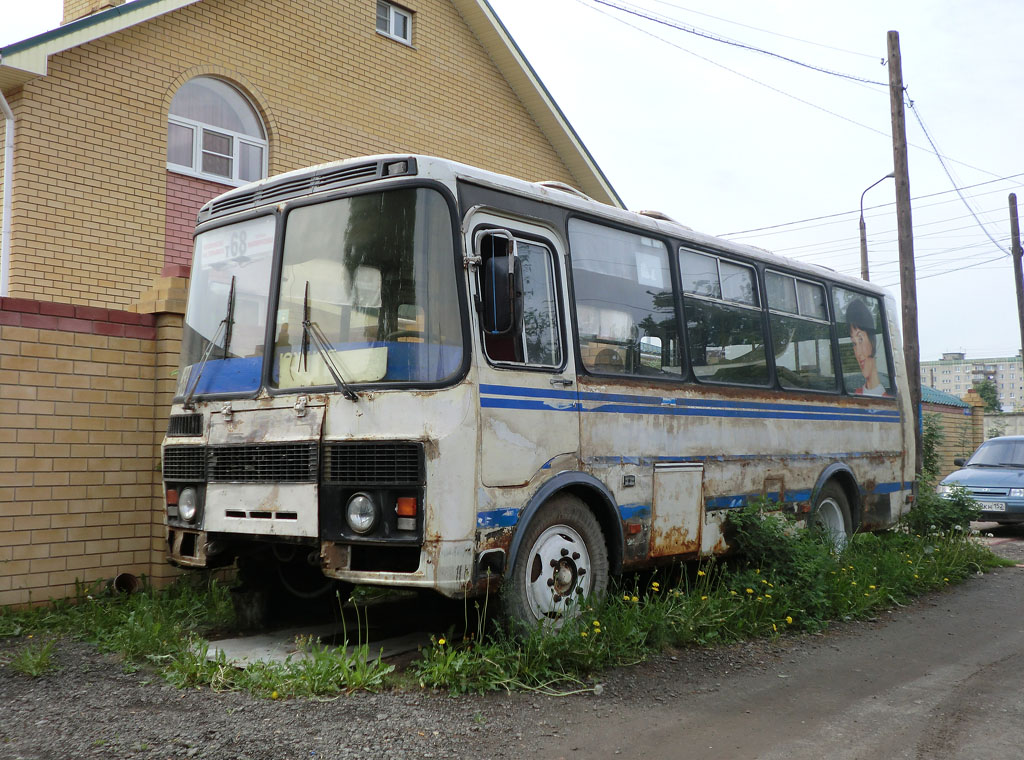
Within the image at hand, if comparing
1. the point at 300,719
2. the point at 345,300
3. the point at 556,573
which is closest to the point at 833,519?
the point at 556,573

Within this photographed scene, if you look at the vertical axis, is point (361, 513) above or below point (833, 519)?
above

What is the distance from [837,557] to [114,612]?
5941mm

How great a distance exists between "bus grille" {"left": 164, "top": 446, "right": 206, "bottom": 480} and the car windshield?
43.1ft

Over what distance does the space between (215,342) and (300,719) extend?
2661 millimetres

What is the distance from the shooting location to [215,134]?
11867 millimetres

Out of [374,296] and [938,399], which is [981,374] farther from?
[374,296]

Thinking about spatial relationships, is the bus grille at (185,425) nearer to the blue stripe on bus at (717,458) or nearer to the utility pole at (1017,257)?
the blue stripe on bus at (717,458)

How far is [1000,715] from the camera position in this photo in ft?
16.6

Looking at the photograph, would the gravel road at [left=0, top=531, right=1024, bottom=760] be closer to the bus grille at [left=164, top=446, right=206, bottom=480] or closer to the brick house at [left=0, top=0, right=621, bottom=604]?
the bus grille at [left=164, top=446, right=206, bottom=480]

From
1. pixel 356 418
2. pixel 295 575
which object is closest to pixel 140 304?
pixel 295 575

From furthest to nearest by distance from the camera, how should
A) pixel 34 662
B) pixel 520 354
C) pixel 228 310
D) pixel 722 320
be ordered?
pixel 722 320, pixel 228 310, pixel 520 354, pixel 34 662

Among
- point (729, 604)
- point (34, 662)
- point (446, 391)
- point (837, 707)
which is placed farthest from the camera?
point (729, 604)

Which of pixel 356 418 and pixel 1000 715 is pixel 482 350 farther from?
pixel 1000 715

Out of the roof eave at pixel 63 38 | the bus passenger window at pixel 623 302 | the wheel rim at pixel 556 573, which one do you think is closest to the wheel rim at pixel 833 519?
the bus passenger window at pixel 623 302
